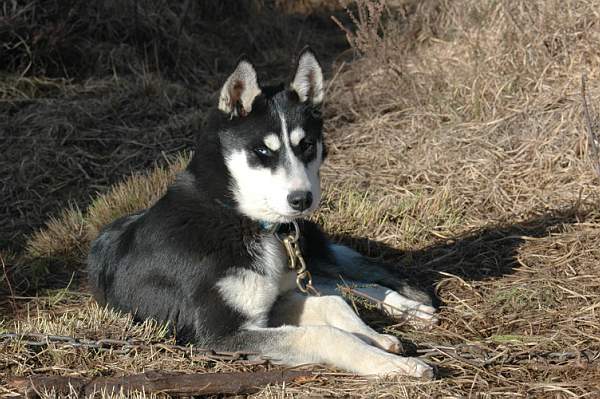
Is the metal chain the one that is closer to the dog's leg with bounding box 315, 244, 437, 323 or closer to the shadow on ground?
the dog's leg with bounding box 315, 244, 437, 323

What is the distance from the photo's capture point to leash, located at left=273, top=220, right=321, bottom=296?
4.45 meters

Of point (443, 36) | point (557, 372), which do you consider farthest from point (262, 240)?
point (443, 36)

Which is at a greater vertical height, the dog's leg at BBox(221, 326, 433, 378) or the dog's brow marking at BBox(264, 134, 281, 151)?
the dog's brow marking at BBox(264, 134, 281, 151)

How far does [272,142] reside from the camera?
14.0 feet

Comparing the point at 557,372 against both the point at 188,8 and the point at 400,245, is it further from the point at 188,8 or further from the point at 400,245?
the point at 188,8

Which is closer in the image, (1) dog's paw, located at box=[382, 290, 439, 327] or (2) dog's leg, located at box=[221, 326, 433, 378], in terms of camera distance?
(2) dog's leg, located at box=[221, 326, 433, 378]

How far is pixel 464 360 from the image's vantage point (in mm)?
3916

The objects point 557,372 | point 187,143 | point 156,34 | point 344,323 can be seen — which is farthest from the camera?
point 156,34

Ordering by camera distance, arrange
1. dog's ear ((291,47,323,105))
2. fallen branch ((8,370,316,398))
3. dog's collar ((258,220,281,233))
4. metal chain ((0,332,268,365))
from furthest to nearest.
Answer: dog's ear ((291,47,323,105)), dog's collar ((258,220,281,233)), metal chain ((0,332,268,365)), fallen branch ((8,370,316,398))

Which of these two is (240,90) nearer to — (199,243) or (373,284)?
(199,243)

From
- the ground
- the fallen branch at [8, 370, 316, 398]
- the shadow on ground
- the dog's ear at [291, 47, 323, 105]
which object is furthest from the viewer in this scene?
the shadow on ground

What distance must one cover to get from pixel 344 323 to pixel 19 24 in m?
5.82

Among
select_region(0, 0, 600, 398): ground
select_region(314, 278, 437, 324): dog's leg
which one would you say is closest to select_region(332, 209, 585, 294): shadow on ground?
Result: select_region(0, 0, 600, 398): ground

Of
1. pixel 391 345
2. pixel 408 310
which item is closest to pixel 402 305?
pixel 408 310
